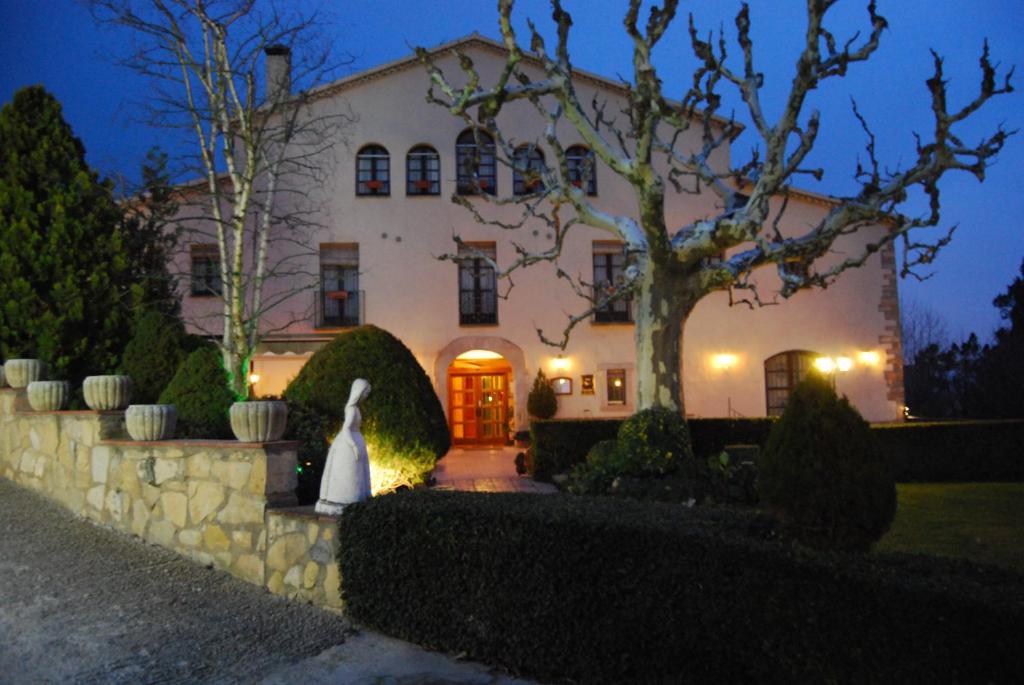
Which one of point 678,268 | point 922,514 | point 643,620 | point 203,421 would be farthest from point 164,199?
point 922,514

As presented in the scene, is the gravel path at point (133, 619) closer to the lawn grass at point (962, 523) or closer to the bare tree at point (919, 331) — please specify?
the lawn grass at point (962, 523)

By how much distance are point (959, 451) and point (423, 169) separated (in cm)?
1373

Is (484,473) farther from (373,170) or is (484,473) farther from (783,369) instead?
(783,369)

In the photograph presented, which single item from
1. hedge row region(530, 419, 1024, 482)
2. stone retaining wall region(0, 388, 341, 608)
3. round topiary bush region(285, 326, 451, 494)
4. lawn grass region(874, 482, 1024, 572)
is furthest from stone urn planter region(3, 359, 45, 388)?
lawn grass region(874, 482, 1024, 572)

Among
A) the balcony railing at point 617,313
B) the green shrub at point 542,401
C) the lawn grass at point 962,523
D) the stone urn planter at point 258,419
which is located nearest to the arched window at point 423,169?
the balcony railing at point 617,313

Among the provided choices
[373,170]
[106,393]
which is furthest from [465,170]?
[106,393]

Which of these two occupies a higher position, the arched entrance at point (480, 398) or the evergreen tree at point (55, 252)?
the evergreen tree at point (55, 252)

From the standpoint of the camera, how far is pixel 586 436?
1385 centimetres

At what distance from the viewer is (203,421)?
26.2 ft

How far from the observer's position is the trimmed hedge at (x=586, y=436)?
13.6 meters

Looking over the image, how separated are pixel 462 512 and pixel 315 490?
10.7ft

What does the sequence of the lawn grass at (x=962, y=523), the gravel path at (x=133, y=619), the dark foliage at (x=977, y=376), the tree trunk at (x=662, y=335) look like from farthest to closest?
the dark foliage at (x=977, y=376) < the tree trunk at (x=662, y=335) < the lawn grass at (x=962, y=523) < the gravel path at (x=133, y=619)

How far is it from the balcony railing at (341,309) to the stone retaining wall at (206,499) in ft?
34.6

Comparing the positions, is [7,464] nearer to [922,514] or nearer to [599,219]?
[599,219]
